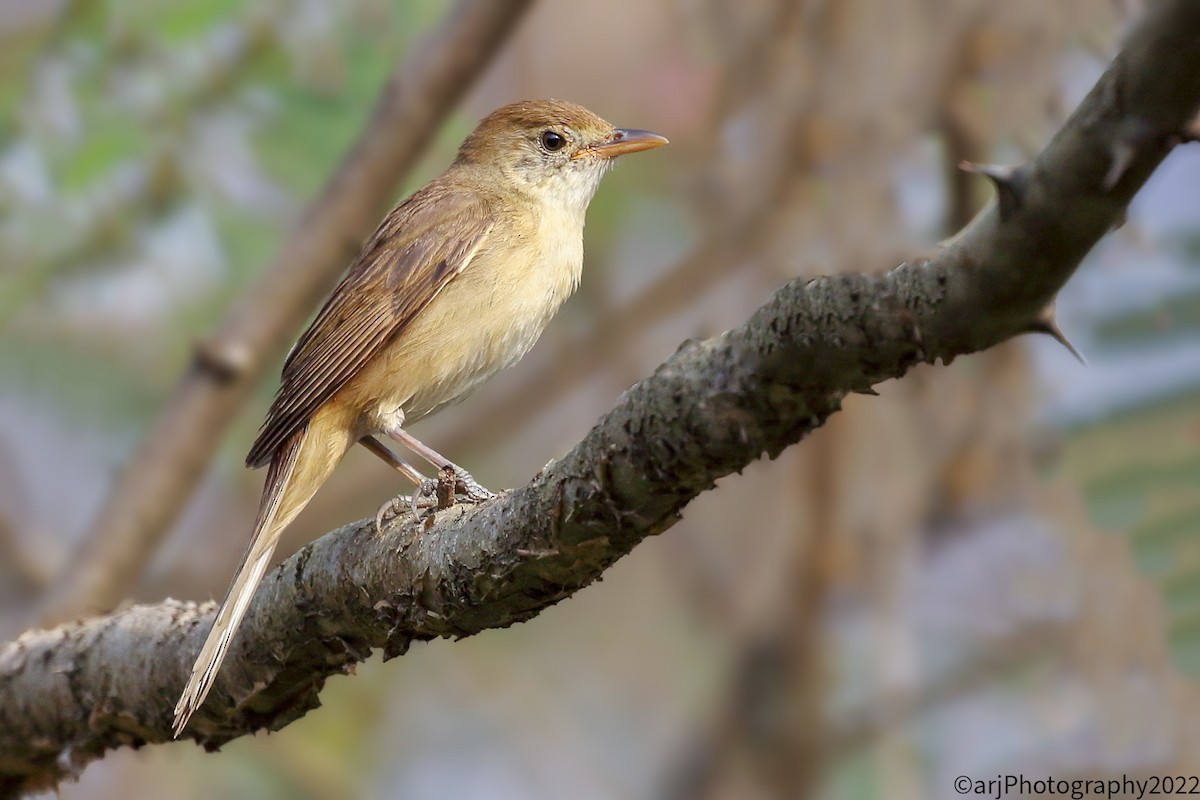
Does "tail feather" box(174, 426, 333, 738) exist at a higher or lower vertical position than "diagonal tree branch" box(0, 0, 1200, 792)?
higher

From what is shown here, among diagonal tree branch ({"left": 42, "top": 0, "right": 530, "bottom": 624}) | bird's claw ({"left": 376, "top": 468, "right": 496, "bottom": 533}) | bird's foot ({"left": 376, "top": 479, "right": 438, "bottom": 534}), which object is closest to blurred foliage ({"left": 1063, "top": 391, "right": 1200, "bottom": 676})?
bird's claw ({"left": 376, "top": 468, "right": 496, "bottom": 533})

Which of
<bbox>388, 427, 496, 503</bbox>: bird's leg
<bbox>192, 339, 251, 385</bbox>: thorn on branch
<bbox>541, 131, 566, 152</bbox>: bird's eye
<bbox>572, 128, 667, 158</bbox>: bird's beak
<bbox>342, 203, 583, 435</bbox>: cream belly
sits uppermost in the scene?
<bbox>541, 131, 566, 152</bbox>: bird's eye

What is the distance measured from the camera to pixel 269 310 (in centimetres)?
491

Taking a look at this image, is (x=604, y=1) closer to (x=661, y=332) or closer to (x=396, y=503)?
(x=661, y=332)

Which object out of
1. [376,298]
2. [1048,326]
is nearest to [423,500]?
[376,298]

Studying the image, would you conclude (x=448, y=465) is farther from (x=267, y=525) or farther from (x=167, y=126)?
A: (x=167, y=126)

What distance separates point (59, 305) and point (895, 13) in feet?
14.8

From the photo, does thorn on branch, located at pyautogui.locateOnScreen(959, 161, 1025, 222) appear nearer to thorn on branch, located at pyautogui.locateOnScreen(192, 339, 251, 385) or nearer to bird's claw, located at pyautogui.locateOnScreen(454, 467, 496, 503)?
bird's claw, located at pyautogui.locateOnScreen(454, 467, 496, 503)

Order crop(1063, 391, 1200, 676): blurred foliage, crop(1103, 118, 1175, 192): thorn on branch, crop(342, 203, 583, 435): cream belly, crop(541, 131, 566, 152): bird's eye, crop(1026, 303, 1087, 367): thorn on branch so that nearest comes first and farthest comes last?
crop(1103, 118, 1175, 192): thorn on branch, crop(1026, 303, 1087, 367): thorn on branch, crop(1063, 391, 1200, 676): blurred foliage, crop(342, 203, 583, 435): cream belly, crop(541, 131, 566, 152): bird's eye

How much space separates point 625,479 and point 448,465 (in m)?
1.38

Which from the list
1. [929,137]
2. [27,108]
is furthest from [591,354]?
[27,108]

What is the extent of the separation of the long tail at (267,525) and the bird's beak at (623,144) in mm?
1691

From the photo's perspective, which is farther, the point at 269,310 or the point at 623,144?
the point at 623,144

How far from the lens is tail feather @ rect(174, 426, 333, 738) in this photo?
311cm
